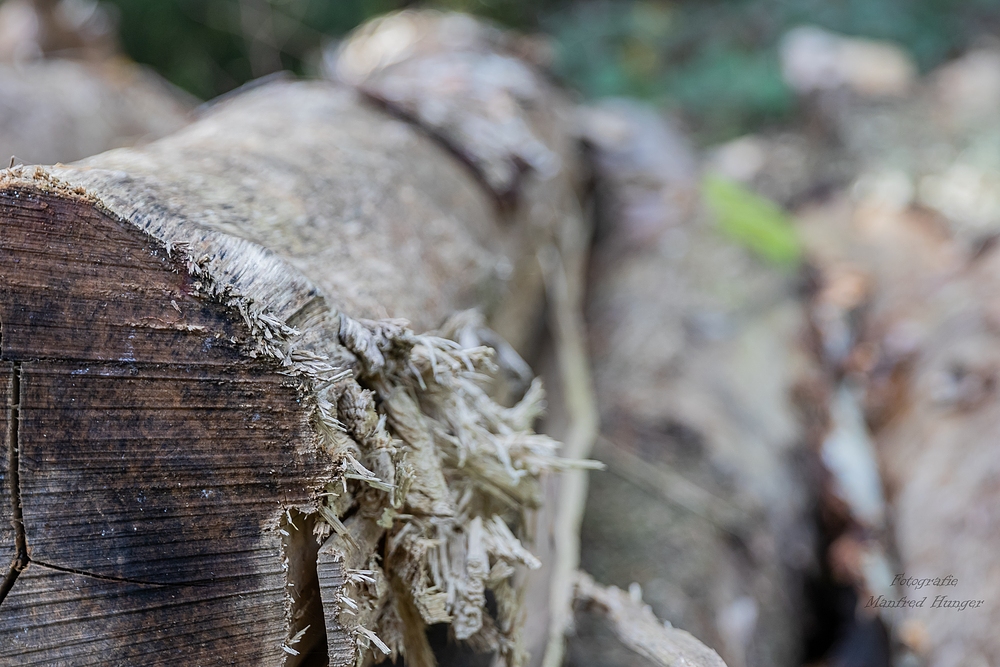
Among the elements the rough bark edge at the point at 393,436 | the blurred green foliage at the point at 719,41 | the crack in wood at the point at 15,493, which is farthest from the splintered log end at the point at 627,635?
the blurred green foliage at the point at 719,41

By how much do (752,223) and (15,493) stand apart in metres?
2.19

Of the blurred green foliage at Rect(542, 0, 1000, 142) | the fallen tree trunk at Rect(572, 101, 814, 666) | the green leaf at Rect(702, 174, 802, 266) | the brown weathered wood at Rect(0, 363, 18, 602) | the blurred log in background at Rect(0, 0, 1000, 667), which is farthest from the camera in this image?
the blurred green foliage at Rect(542, 0, 1000, 142)

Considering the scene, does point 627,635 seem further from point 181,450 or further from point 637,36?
point 637,36

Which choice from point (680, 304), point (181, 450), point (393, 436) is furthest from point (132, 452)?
point (680, 304)

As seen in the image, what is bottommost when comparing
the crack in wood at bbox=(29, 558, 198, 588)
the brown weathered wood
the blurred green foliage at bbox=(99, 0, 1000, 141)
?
the crack in wood at bbox=(29, 558, 198, 588)

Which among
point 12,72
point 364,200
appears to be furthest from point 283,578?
point 12,72

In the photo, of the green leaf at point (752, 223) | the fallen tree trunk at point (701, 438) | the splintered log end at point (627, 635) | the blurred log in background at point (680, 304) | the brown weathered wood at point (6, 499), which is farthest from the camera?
the green leaf at point (752, 223)

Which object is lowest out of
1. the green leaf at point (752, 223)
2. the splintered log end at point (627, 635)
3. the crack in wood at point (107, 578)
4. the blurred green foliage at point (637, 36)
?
the splintered log end at point (627, 635)

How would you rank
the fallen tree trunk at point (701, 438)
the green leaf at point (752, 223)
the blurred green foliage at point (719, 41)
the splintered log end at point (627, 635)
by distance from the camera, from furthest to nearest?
the blurred green foliage at point (719, 41) → the green leaf at point (752, 223) → the fallen tree trunk at point (701, 438) → the splintered log end at point (627, 635)

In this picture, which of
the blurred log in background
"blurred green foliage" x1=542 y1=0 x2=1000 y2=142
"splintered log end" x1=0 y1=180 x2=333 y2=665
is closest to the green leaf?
the blurred log in background

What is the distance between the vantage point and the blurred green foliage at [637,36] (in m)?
4.57

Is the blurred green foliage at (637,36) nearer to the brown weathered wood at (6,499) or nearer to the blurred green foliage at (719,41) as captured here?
the blurred green foliage at (719,41)

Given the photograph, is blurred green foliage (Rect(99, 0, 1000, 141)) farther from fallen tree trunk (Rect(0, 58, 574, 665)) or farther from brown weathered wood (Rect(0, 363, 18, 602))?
brown weathered wood (Rect(0, 363, 18, 602))

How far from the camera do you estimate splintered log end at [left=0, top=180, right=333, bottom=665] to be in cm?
70
